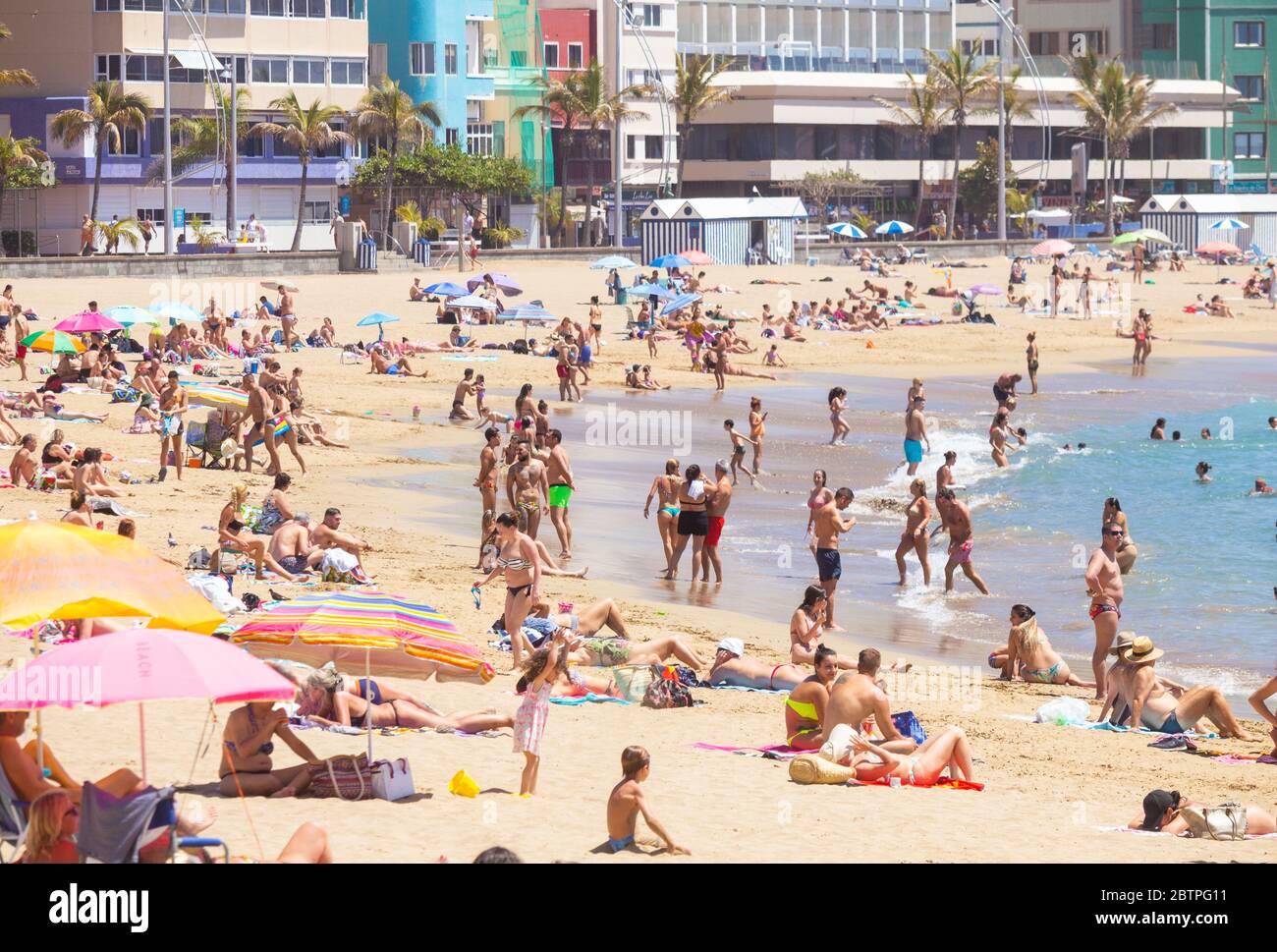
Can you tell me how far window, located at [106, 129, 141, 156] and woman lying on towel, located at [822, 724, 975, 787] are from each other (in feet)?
149

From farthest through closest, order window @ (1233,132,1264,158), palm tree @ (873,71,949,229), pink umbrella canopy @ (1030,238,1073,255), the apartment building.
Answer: window @ (1233,132,1264,158)
palm tree @ (873,71,949,229)
the apartment building
pink umbrella canopy @ (1030,238,1073,255)

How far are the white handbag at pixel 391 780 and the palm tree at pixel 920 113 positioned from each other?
202ft

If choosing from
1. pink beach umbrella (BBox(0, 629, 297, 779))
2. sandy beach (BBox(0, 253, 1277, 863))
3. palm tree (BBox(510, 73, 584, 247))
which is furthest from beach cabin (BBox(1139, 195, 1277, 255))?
pink beach umbrella (BBox(0, 629, 297, 779))

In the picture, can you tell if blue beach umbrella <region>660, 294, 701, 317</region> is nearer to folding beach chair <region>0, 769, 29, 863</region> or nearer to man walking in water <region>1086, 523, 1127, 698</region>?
man walking in water <region>1086, 523, 1127, 698</region>

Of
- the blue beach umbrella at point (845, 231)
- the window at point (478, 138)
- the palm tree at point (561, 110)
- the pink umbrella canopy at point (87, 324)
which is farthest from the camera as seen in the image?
the window at point (478, 138)

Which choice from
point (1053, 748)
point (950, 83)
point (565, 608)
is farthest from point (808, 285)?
point (1053, 748)

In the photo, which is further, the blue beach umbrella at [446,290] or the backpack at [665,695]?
the blue beach umbrella at [446,290]

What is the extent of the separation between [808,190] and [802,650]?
5962 cm

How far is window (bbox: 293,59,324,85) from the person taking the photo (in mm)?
→ 56312

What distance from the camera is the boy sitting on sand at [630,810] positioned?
8.68 metres

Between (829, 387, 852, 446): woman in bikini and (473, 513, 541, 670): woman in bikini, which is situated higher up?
(829, 387, 852, 446): woman in bikini

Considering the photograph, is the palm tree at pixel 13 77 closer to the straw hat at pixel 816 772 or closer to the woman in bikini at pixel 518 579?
the woman in bikini at pixel 518 579

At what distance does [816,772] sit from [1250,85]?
266 feet

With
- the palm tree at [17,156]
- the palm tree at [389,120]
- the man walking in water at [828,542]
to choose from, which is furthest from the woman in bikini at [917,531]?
the palm tree at [389,120]
